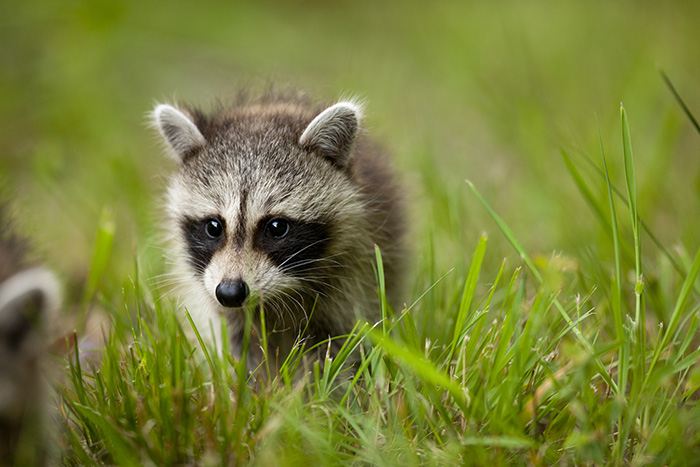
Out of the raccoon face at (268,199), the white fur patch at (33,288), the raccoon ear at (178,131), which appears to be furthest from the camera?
the raccoon ear at (178,131)

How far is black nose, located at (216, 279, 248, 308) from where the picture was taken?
334 cm

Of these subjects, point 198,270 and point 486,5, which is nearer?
point 198,270

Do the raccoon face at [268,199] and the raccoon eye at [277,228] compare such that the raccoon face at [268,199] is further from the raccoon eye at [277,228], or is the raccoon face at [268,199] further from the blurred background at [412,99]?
the blurred background at [412,99]

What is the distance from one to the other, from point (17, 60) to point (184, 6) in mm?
3001

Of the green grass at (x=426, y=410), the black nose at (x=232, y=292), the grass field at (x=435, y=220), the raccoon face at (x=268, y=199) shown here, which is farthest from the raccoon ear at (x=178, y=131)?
the green grass at (x=426, y=410)

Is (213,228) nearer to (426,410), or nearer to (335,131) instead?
(335,131)

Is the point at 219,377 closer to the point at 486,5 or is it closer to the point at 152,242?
the point at 152,242

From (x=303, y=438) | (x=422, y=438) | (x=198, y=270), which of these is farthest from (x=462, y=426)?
(x=198, y=270)

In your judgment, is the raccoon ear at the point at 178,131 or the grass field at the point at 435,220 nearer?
the grass field at the point at 435,220

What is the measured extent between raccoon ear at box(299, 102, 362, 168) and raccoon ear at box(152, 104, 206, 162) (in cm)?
67

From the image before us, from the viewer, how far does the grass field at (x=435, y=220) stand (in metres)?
2.73

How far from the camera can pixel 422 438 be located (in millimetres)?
2799

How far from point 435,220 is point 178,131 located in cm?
219

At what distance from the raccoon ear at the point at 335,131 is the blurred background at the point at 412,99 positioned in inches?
33.1
